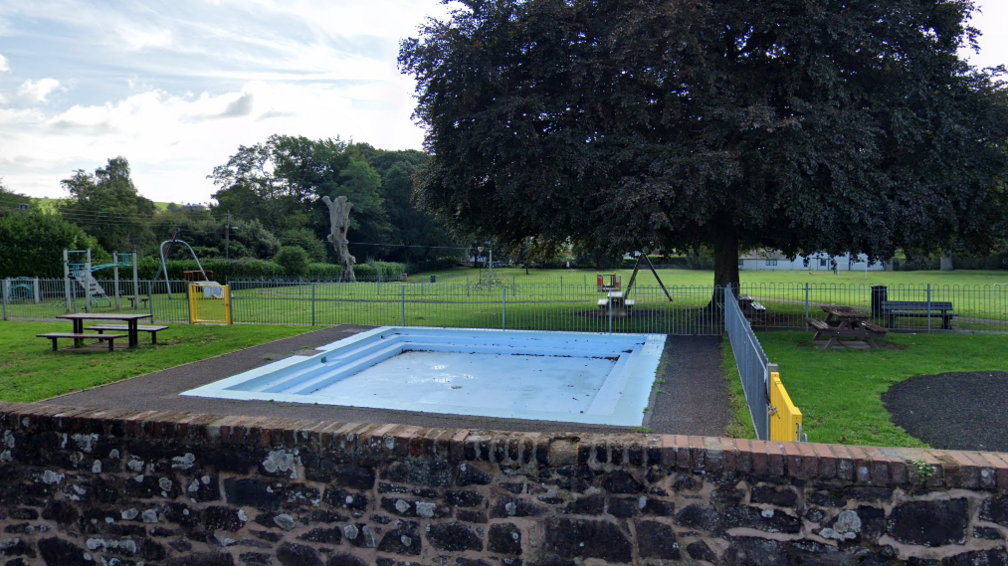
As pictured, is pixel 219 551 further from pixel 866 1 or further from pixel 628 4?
pixel 866 1

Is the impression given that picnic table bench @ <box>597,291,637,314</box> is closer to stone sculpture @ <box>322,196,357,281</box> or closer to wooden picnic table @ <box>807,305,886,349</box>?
wooden picnic table @ <box>807,305,886,349</box>

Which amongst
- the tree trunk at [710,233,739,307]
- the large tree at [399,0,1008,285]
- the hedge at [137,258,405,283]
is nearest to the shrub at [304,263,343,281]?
the hedge at [137,258,405,283]

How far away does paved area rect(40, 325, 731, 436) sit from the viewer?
8.27 metres

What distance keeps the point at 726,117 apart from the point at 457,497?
13636mm

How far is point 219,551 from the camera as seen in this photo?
3.76 metres

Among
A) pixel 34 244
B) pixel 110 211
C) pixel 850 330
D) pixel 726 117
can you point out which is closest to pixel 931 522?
pixel 850 330

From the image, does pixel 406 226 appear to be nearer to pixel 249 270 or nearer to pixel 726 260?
pixel 249 270

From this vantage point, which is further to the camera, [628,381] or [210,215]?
[210,215]

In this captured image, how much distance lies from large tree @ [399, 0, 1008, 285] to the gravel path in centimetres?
584

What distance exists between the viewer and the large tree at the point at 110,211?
54.2 meters

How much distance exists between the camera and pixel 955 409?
8609 mm

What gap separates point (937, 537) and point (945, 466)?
351 mm

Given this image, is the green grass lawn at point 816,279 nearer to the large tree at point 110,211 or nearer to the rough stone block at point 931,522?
the large tree at point 110,211

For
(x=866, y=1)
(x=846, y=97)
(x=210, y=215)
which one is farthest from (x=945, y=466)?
(x=210, y=215)
